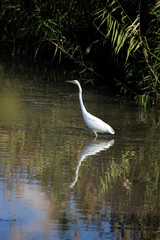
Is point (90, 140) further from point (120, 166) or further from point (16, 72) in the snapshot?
point (16, 72)

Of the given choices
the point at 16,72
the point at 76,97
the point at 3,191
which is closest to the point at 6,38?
the point at 16,72

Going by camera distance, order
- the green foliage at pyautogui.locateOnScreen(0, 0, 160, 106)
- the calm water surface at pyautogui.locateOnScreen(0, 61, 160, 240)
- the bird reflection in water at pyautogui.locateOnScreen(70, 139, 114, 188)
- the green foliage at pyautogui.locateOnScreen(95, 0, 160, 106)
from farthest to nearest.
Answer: the green foliage at pyautogui.locateOnScreen(0, 0, 160, 106), the green foliage at pyautogui.locateOnScreen(95, 0, 160, 106), the bird reflection in water at pyautogui.locateOnScreen(70, 139, 114, 188), the calm water surface at pyautogui.locateOnScreen(0, 61, 160, 240)

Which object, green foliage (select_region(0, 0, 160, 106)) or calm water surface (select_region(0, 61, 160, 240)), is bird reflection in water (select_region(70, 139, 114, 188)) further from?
green foliage (select_region(0, 0, 160, 106))

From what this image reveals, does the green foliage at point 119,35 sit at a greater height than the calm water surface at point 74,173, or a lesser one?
greater

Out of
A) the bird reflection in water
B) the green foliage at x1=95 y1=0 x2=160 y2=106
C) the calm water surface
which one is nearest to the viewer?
the calm water surface

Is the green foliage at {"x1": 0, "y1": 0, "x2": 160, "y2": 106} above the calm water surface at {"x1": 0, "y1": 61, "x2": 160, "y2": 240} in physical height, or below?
above

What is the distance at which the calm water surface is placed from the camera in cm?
446

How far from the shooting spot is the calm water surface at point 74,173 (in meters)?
4.46

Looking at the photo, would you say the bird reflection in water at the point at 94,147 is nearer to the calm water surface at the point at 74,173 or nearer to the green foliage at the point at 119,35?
the calm water surface at the point at 74,173

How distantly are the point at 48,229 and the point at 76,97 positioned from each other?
763 centimetres

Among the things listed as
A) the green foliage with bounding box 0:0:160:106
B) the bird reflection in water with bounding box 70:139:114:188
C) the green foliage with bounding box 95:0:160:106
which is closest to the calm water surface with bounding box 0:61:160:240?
the bird reflection in water with bounding box 70:139:114:188

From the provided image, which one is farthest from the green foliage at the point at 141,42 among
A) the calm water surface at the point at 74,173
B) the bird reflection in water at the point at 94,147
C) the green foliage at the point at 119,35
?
the bird reflection in water at the point at 94,147

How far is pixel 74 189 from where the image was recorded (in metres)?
5.43

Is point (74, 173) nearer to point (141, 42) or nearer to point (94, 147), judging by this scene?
point (94, 147)
